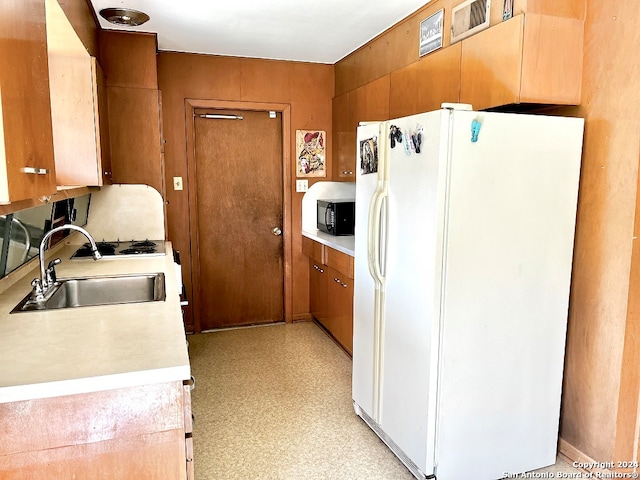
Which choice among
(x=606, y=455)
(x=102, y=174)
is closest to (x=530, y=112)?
(x=606, y=455)

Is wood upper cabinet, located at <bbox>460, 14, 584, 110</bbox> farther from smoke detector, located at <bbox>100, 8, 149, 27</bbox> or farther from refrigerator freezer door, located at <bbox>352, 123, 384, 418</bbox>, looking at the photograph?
smoke detector, located at <bbox>100, 8, 149, 27</bbox>

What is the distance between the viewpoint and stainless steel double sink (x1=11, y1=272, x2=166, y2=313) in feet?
7.03

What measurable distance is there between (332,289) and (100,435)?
2.48 metres

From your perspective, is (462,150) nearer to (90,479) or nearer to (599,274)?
(599,274)

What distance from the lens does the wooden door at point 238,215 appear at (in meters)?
3.87

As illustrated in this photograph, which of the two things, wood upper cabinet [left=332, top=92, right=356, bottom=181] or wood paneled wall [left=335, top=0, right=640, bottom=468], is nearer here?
wood paneled wall [left=335, top=0, right=640, bottom=468]

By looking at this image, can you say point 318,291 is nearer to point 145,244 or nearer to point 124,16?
point 145,244

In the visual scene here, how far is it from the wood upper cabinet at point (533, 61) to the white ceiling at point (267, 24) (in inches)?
30.9

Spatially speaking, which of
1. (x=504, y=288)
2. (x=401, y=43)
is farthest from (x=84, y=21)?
(x=504, y=288)

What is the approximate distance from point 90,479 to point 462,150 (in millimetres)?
1653

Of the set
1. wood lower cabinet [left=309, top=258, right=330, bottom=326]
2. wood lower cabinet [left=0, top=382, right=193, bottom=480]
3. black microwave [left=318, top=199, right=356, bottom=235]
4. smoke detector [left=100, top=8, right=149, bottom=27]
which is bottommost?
wood lower cabinet [left=309, top=258, right=330, bottom=326]

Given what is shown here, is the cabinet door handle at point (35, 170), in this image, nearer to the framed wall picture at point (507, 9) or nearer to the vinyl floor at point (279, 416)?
the vinyl floor at point (279, 416)

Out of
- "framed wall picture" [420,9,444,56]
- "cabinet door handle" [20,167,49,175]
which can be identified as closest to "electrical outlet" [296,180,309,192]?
"framed wall picture" [420,9,444,56]

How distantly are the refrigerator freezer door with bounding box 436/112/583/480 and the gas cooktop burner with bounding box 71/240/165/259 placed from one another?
187 centimetres
